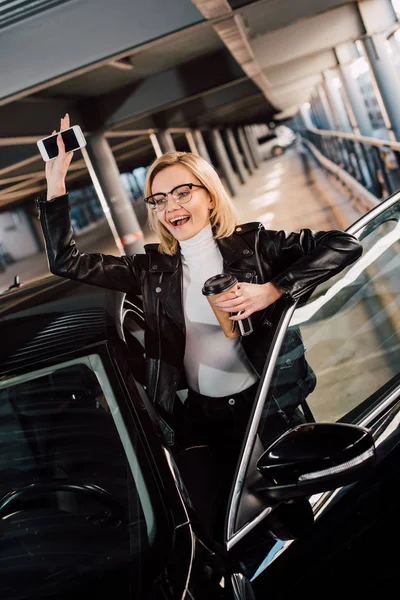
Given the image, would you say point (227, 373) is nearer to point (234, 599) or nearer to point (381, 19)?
point (234, 599)

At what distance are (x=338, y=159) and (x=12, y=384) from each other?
17.3 m

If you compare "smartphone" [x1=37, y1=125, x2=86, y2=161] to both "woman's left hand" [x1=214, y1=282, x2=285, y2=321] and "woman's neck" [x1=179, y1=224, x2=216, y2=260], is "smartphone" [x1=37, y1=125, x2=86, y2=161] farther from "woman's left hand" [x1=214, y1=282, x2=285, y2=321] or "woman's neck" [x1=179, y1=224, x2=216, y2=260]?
"woman's left hand" [x1=214, y1=282, x2=285, y2=321]

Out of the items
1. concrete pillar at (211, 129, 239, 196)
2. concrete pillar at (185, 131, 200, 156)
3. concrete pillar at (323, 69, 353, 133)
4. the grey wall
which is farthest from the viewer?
concrete pillar at (211, 129, 239, 196)

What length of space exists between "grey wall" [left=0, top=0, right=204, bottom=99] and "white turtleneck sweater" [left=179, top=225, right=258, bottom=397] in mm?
3792

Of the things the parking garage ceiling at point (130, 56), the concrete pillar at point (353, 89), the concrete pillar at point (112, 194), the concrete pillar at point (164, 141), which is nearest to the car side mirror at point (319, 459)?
the parking garage ceiling at point (130, 56)

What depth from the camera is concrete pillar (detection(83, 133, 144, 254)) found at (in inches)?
503

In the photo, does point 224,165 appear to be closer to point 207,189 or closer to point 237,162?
point 237,162

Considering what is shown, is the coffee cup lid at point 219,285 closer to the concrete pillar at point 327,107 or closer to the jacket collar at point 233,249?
the jacket collar at point 233,249

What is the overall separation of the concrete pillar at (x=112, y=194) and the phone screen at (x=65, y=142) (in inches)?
391

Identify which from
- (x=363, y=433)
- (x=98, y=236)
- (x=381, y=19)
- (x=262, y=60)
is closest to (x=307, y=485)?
(x=363, y=433)

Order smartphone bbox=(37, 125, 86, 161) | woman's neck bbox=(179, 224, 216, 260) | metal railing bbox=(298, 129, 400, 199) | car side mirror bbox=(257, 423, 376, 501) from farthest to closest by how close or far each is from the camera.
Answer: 1. metal railing bbox=(298, 129, 400, 199)
2. smartphone bbox=(37, 125, 86, 161)
3. woman's neck bbox=(179, 224, 216, 260)
4. car side mirror bbox=(257, 423, 376, 501)

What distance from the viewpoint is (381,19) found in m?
10.2

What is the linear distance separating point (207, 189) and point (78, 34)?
12.9 feet

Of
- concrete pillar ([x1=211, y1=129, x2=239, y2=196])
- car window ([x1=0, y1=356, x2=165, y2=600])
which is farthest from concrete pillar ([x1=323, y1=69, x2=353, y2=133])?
car window ([x1=0, y1=356, x2=165, y2=600])
